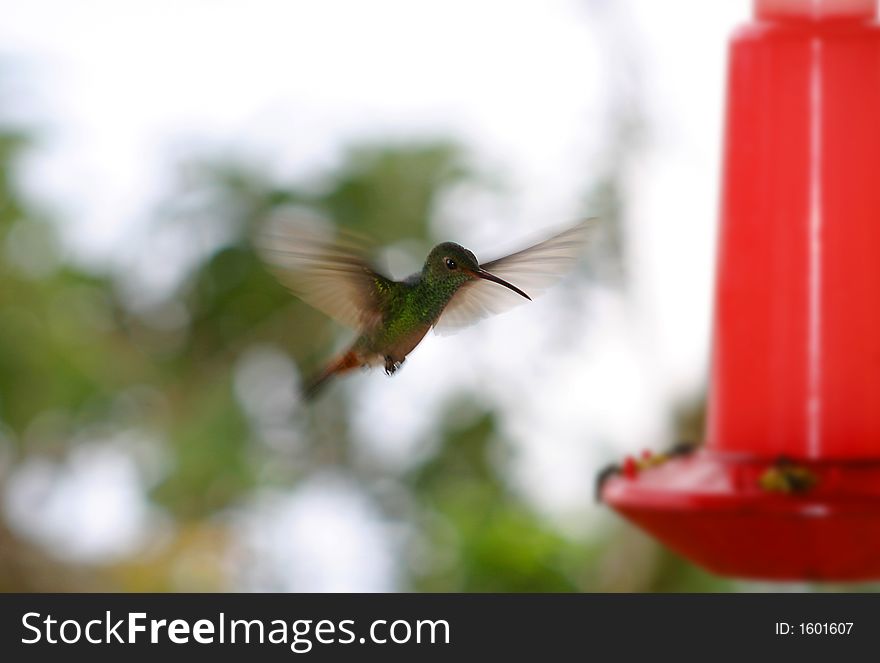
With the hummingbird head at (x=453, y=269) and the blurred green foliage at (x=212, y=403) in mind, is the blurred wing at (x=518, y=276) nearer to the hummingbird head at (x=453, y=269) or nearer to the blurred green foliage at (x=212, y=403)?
the hummingbird head at (x=453, y=269)

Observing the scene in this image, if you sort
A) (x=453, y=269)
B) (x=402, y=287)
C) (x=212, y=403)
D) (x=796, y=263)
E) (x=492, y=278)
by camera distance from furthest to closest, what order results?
1. (x=212, y=403)
2. (x=796, y=263)
3. (x=402, y=287)
4. (x=453, y=269)
5. (x=492, y=278)

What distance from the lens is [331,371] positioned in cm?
183

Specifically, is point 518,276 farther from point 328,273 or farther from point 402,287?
point 328,273

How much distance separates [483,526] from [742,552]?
11.1ft

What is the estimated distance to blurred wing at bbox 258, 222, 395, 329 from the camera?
1706 mm

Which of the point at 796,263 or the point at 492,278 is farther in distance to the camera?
the point at 796,263

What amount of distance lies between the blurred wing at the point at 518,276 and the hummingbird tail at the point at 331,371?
20 centimetres

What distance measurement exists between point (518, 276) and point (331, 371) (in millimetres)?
388

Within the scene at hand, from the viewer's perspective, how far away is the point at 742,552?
1.97 metres

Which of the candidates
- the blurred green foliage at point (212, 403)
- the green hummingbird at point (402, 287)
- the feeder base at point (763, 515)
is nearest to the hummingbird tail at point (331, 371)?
the green hummingbird at point (402, 287)

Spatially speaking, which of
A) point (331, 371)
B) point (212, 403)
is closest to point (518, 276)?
point (331, 371)
